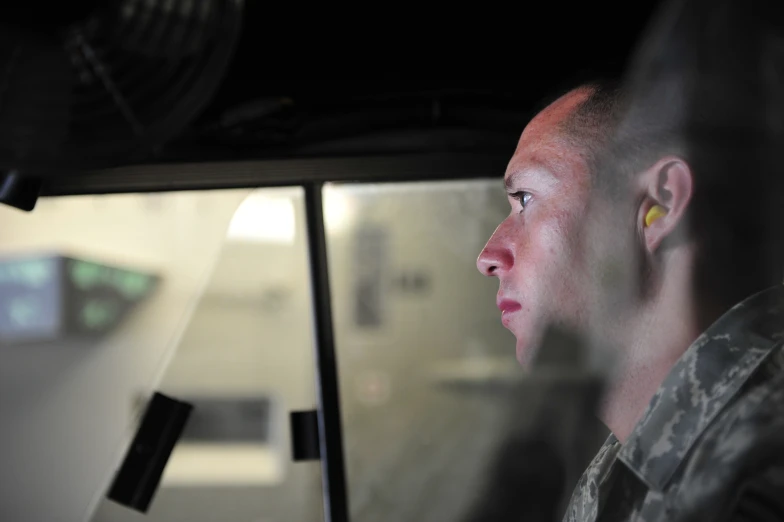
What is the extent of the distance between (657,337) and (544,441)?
3.28 ft

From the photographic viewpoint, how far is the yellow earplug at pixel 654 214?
1266 mm

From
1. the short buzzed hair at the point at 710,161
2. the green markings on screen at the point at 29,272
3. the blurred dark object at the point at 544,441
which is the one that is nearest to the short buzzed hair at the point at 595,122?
the short buzzed hair at the point at 710,161

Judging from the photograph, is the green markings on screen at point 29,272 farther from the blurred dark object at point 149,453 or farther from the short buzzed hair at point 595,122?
the short buzzed hair at point 595,122

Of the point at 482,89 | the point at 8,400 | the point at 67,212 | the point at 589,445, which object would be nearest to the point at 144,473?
the point at 8,400

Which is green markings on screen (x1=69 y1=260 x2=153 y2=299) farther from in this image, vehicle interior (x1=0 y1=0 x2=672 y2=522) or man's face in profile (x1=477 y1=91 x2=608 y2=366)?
man's face in profile (x1=477 y1=91 x2=608 y2=366)

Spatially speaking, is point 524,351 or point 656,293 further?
point 524,351

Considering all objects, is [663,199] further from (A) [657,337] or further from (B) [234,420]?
(B) [234,420]

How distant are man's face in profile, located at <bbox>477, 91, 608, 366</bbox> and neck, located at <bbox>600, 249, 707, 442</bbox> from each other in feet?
0.41

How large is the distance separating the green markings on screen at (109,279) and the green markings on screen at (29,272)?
0.07 metres

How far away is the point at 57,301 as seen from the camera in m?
2.17

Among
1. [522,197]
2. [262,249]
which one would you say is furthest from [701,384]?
[262,249]

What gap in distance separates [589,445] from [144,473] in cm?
118

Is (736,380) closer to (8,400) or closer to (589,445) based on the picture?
(589,445)

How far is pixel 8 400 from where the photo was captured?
82.4 inches
